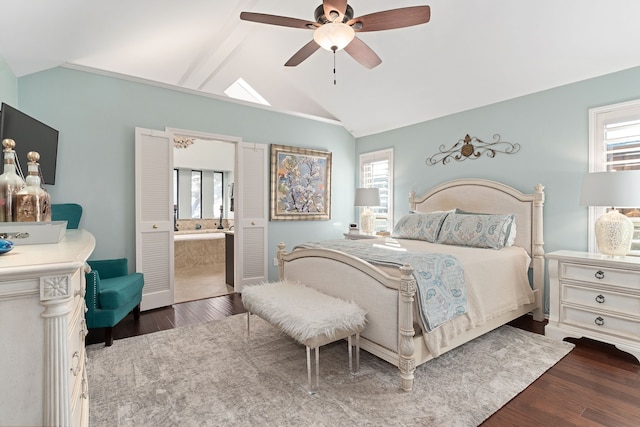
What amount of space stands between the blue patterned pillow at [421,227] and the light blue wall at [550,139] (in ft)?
2.69

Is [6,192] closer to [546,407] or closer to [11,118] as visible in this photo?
[11,118]

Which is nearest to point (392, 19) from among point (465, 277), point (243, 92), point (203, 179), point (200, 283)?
point (465, 277)

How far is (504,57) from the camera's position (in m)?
3.30

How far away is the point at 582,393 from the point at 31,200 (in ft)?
10.8

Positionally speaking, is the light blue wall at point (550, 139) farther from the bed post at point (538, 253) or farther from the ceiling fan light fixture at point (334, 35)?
the ceiling fan light fixture at point (334, 35)

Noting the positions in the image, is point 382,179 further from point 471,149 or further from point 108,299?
point 108,299

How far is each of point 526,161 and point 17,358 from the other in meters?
4.36

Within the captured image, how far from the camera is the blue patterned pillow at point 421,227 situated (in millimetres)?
3760

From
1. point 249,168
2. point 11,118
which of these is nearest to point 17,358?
point 11,118

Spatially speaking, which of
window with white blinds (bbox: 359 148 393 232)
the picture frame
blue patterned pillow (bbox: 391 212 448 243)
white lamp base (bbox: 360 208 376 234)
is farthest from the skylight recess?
blue patterned pillow (bbox: 391 212 448 243)

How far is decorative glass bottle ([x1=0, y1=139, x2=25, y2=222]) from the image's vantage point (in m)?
1.35

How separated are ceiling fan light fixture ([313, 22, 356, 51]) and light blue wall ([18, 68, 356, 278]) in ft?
7.98

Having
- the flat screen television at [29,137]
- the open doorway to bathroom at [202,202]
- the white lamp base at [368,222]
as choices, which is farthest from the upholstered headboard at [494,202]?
the flat screen television at [29,137]

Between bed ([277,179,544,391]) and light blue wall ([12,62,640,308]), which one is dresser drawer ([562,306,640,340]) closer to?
bed ([277,179,544,391])
